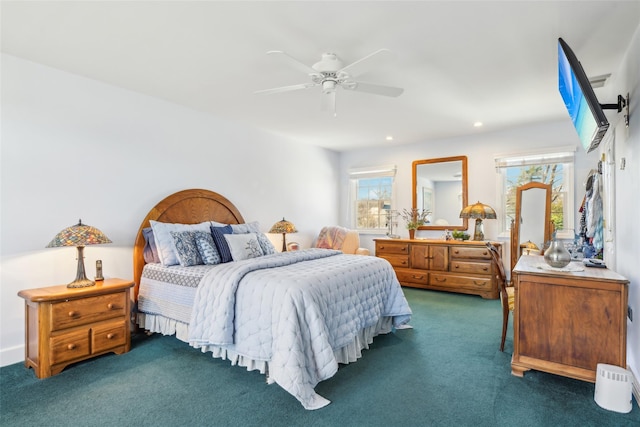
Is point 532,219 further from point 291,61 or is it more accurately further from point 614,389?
point 291,61

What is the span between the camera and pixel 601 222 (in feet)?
10.9

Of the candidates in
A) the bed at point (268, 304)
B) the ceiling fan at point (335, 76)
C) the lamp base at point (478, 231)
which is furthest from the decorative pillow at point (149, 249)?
the lamp base at point (478, 231)

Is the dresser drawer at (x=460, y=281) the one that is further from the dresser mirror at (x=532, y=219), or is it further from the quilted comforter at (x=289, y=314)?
the quilted comforter at (x=289, y=314)

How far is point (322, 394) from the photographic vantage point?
7.50 ft

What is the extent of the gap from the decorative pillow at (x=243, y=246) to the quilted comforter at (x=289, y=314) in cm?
66

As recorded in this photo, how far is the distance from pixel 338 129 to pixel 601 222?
11.0 ft

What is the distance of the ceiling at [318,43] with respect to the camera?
7.14 feet

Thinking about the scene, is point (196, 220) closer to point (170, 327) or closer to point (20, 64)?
point (170, 327)

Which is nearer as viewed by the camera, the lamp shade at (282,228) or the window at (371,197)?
the lamp shade at (282,228)

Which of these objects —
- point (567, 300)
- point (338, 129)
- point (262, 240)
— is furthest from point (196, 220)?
point (567, 300)

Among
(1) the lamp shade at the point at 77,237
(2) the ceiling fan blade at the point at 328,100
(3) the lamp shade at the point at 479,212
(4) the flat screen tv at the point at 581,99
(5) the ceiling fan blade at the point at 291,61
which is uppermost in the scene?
(5) the ceiling fan blade at the point at 291,61

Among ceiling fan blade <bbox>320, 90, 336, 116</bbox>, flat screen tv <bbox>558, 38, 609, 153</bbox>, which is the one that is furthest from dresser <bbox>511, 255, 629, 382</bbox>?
ceiling fan blade <bbox>320, 90, 336, 116</bbox>

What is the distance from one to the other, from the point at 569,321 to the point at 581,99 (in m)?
1.49

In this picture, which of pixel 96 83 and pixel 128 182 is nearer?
pixel 96 83
